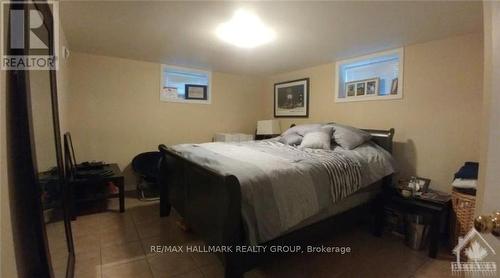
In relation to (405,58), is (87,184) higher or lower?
lower

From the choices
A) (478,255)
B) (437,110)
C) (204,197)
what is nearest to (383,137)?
(437,110)

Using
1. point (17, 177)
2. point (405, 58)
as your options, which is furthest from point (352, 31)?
point (17, 177)

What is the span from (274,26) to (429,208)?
87.1 inches

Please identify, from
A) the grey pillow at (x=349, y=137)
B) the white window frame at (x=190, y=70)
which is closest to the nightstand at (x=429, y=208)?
the grey pillow at (x=349, y=137)

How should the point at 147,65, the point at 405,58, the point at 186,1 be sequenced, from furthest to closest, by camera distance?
1. the point at 147,65
2. the point at 405,58
3. the point at 186,1

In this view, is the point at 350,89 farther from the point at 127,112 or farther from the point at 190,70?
the point at 127,112

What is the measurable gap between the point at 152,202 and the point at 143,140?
1.09m

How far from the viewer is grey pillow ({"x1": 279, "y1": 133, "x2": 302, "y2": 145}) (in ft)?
10.4

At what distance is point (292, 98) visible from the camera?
172 inches

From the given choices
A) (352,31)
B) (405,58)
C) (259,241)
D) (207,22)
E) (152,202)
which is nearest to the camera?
(259,241)

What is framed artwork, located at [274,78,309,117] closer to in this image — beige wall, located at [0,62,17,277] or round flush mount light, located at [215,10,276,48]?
round flush mount light, located at [215,10,276,48]

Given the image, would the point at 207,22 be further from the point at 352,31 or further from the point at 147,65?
the point at 147,65

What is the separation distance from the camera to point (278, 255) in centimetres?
170

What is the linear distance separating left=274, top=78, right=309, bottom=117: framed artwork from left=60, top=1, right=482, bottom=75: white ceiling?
871mm
